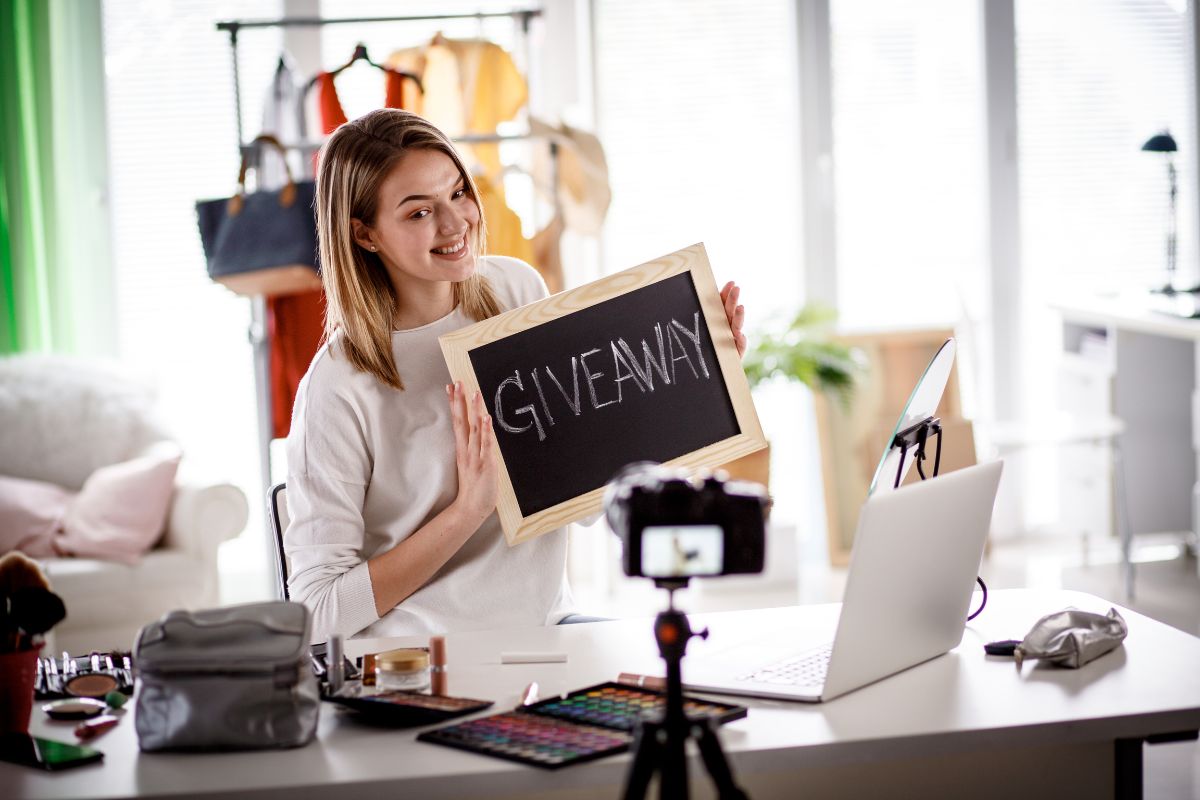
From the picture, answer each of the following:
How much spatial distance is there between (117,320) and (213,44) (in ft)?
3.17

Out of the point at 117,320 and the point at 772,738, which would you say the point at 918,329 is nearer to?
the point at 117,320

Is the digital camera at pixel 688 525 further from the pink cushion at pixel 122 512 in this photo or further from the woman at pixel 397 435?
the pink cushion at pixel 122 512

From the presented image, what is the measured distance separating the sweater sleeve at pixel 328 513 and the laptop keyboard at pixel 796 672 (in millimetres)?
574

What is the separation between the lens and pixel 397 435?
183 cm

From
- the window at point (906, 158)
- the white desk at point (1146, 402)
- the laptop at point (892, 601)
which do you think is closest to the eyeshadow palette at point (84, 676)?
A: the laptop at point (892, 601)

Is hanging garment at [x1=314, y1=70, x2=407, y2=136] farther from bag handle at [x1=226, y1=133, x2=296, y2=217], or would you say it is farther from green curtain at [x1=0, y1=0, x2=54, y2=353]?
green curtain at [x1=0, y1=0, x2=54, y2=353]

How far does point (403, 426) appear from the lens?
6.02ft

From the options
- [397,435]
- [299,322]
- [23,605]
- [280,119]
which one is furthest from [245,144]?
[23,605]

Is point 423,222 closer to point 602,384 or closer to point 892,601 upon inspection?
point 602,384

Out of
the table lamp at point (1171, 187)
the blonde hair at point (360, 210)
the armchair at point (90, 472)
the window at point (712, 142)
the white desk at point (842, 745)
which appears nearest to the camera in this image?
the white desk at point (842, 745)

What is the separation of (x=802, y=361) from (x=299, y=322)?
155cm

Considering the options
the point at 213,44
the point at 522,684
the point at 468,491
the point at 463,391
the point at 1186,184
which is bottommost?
the point at 522,684

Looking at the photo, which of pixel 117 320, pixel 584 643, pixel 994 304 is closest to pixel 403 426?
pixel 584 643

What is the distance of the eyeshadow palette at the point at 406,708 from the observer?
1.28 m
